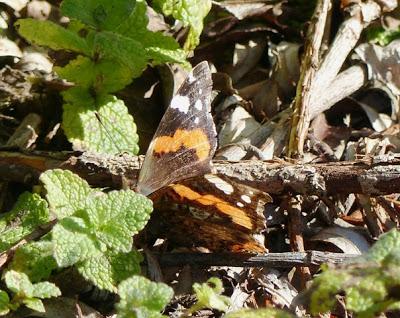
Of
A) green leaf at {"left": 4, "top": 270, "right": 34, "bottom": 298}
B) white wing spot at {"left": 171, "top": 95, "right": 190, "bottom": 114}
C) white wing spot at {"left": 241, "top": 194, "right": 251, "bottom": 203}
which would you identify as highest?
white wing spot at {"left": 171, "top": 95, "right": 190, "bottom": 114}

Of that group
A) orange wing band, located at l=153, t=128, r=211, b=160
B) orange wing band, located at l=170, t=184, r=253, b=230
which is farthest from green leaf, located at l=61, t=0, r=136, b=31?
orange wing band, located at l=170, t=184, r=253, b=230

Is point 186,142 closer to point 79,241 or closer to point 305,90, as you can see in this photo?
point 79,241

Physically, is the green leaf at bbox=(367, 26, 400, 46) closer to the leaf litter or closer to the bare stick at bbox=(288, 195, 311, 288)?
the leaf litter

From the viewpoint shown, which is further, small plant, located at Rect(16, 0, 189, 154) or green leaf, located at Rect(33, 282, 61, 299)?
small plant, located at Rect(16, 0, 189, 154)

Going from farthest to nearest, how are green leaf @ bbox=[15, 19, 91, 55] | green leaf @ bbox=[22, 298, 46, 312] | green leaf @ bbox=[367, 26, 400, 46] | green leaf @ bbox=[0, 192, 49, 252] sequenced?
green leaf @ bbox=[367, 26, 400, 46] < green leaf @ bbox=[15, 19, 91, 55] < green leaf @ bbox=[0, 192, 49, 252] < green leaf @ bbox=[22, 298, 46, 312]

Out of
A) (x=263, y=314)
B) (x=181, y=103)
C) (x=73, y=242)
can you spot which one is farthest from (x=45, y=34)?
Result: (x=263, y=314)

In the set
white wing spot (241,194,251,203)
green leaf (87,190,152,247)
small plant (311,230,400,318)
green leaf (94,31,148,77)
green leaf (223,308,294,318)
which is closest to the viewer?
small plant (311,230,400,318)

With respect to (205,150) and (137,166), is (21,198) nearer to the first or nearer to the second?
(137,166)
